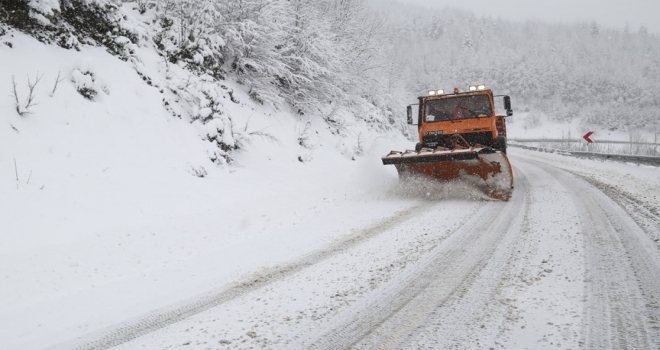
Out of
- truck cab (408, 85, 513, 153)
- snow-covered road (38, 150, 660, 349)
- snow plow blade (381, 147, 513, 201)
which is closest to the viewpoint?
snow-covered road (38, 150, 660, 349)

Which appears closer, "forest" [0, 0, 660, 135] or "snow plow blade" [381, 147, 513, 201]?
"snow plow blade" [381, 147, 513, 201]

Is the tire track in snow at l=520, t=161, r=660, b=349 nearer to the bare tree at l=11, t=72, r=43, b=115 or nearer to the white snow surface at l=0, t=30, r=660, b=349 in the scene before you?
the white snow surface at l=0, t=30, r=660, b=349

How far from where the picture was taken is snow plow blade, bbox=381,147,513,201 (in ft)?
23.8

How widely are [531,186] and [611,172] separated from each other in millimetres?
4493

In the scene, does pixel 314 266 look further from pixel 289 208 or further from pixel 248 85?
pixel 248 85

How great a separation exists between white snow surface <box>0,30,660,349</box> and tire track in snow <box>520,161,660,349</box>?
13 centimetres

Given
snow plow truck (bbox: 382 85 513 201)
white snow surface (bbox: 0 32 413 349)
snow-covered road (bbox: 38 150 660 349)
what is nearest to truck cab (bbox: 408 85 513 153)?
snow plow truck (bbox: 382 85 513 201)

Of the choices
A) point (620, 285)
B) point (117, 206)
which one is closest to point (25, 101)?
point (117, 206)

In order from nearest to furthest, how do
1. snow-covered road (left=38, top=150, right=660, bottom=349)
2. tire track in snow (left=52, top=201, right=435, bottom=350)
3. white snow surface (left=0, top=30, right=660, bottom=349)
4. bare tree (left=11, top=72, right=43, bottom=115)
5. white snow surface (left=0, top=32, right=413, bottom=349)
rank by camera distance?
snow-covered road (left=38, top=150, right=660, bottom=349) → tire track in snow (left=52, top=201, right=435, bottom=350) → white snow surface (left=0, top=30, right=660, bottom=349) → white snow surface (left=0, top=32, right=413, bottom=349) → bare tree (left=11, top=72, right=43, bottom=115)

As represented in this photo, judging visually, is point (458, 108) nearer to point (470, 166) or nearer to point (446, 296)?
point (470, 166)

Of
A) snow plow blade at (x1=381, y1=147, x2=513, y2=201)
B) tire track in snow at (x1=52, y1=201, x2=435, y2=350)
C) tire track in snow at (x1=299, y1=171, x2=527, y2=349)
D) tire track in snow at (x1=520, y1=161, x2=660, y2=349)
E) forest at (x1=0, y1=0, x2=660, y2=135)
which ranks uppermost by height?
forest at (x1=0, y1=0, x2=660, y2=135)

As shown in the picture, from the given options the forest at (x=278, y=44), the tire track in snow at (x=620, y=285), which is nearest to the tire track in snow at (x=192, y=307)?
the tire track in snow at (x=620, y=285)

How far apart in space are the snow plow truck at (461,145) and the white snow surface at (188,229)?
45 cm

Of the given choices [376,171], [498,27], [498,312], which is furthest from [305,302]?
[498,27]
